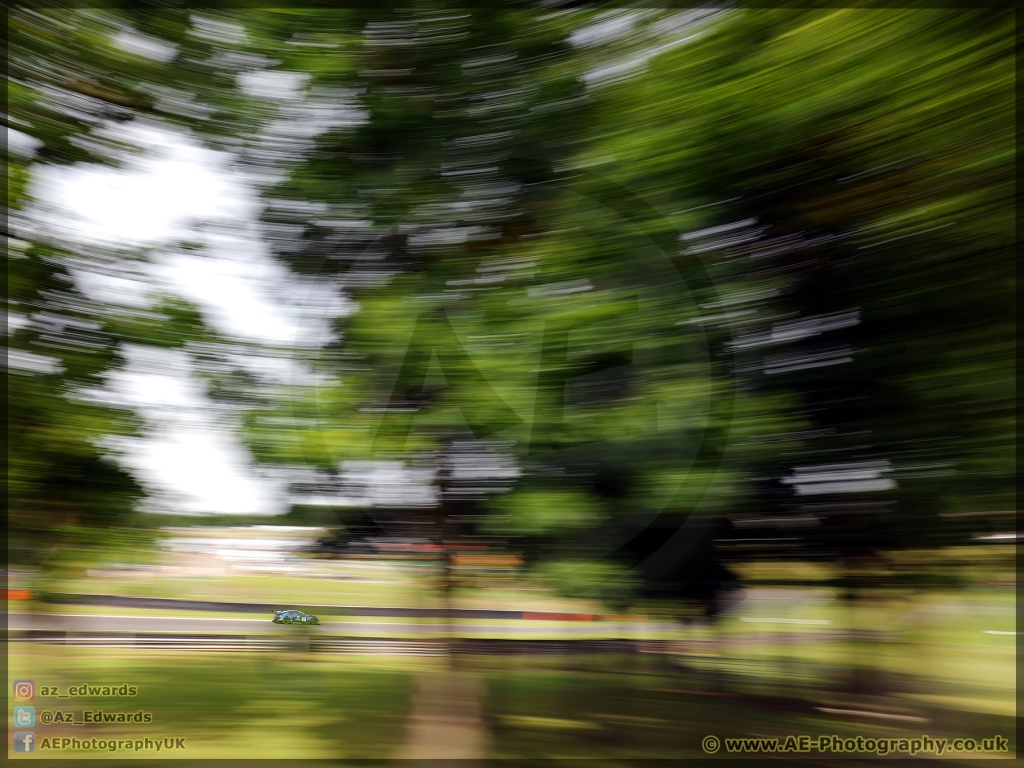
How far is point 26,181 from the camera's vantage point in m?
2.84

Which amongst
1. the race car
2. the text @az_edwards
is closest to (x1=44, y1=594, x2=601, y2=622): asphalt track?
the race car

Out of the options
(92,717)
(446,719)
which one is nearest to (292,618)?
(446,719)

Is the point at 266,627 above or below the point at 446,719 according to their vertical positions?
above

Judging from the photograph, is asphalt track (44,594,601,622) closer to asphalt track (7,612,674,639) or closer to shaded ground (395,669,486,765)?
asphalt track (7,612,674,639)

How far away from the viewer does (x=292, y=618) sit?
2.72m

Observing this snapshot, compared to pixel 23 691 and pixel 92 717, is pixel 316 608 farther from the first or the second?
pixel 23 691

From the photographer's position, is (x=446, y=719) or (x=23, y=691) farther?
(x=23, y=691)

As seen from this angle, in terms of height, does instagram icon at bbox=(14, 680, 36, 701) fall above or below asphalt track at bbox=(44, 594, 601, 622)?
below

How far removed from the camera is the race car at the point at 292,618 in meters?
2.71

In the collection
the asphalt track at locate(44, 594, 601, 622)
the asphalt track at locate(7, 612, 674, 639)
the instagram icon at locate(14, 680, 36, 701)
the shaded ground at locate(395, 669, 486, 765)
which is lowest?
the shaded ground at locate(395, 669, 486, 765)

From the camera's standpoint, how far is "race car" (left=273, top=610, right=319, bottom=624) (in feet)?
8.88

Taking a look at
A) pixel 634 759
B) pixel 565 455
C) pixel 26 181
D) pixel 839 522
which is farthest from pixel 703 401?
pixel 26 181

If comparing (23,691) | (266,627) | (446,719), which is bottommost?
(446,719)

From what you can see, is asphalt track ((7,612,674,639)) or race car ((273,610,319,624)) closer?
asphalt track ((7,612,674,639))
